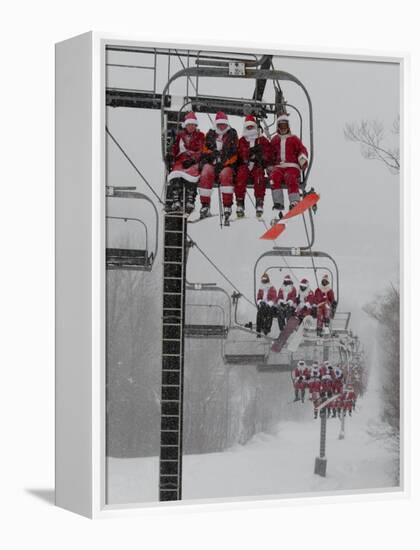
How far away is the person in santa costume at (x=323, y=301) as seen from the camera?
28.8 ft

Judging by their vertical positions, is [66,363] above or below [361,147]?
below

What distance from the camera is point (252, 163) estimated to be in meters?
8.62

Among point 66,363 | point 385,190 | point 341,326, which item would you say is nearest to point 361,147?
point 385,190

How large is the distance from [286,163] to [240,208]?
0.42 metres

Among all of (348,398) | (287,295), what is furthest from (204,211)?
(348,398)

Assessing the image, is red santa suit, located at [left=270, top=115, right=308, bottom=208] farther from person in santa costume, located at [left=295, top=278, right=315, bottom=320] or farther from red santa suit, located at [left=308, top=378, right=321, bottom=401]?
red santa suit, located at [left=308, top=378, right=321, bottom=401]

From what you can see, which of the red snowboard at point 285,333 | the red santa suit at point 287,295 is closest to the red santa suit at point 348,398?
the red snowboard at point 285,333

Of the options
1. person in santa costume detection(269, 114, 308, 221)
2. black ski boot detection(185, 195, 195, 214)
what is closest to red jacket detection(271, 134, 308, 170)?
person in santa costume detection(269, 114, 308, 221)

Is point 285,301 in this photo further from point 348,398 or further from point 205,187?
point 205,187

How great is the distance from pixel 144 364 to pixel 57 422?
77cm

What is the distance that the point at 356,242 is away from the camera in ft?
29.1

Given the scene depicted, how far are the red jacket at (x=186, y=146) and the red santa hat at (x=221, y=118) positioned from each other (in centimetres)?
14

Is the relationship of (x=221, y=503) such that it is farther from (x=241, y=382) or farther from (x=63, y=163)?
(x=63, y=163)

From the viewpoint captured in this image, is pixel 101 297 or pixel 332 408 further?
pixel 332 408
